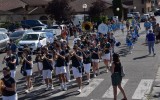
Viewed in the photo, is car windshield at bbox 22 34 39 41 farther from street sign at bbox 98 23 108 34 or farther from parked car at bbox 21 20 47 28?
parked car at bbox 21 20 47 28

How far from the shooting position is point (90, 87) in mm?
15805

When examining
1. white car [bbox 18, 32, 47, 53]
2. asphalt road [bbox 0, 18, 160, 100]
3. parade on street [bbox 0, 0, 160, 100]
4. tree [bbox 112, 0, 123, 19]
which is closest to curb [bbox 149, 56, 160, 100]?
parade on street [bbox 0, 0, 160, 100]

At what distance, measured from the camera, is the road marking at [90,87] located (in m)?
Answer: 14.6

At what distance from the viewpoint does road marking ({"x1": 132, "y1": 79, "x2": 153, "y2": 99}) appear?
46.1ft

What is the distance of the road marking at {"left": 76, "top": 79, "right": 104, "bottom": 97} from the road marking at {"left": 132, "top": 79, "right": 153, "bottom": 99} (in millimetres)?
1773

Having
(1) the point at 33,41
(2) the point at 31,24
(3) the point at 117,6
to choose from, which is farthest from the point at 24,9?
(1) the point at 33,41

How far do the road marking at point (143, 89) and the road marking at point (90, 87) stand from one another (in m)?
1.77

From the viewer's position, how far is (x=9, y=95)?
35.3ft

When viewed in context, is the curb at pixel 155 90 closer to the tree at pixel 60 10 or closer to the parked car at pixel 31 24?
the parked car at pixel 31 24

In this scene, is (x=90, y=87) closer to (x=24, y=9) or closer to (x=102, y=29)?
(x=102, y=29)

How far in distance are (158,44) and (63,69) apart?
16.8m

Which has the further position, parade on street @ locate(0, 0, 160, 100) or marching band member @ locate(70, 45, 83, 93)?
marching band member @ locate(70, 45, 83, 93)

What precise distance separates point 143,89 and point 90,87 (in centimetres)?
216

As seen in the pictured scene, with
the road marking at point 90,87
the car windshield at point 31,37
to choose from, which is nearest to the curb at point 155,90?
the road marking at point 90,87
